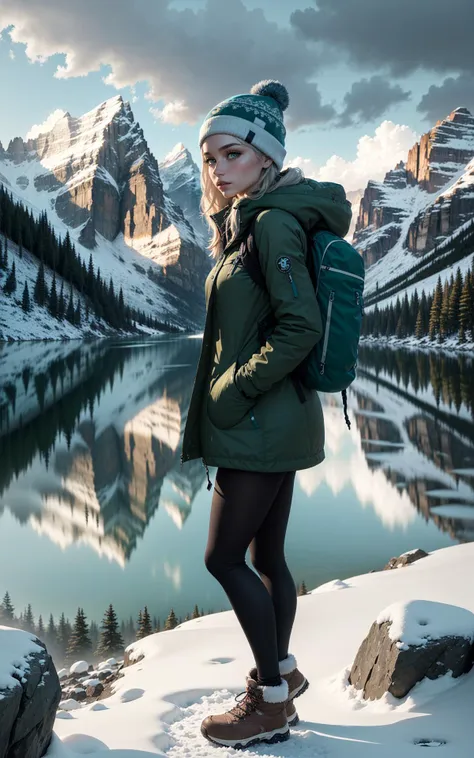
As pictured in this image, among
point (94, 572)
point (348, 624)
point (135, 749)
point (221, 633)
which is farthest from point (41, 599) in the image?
point (135, 749)

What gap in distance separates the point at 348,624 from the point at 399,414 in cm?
2110

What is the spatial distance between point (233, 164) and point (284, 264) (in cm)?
69

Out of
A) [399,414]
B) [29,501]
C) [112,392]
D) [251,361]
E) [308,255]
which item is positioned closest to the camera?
[251,361]

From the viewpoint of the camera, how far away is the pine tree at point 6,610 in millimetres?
8312

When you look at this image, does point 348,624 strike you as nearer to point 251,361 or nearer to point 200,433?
point 200,433

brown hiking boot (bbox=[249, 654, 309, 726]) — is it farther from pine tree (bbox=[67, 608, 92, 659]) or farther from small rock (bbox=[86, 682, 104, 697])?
pine tree (bbox=[67, 608, 92, 659])

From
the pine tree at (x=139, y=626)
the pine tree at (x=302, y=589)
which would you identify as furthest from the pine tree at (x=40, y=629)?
the pine tree at (x=302, y=589)

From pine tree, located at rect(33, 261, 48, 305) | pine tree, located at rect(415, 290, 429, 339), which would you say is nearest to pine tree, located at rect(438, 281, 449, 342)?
pine tree, located at rect(415, 290, 429, 339)

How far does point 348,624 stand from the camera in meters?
4.96

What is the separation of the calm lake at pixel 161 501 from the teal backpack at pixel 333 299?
6.55 m

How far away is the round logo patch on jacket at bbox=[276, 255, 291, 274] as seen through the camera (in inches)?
113

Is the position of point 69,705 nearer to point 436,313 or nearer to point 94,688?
point 94,688

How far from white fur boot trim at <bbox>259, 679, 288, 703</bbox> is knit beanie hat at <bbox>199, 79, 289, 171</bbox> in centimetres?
266

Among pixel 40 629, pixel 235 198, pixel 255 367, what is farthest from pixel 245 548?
pixel 40 629
